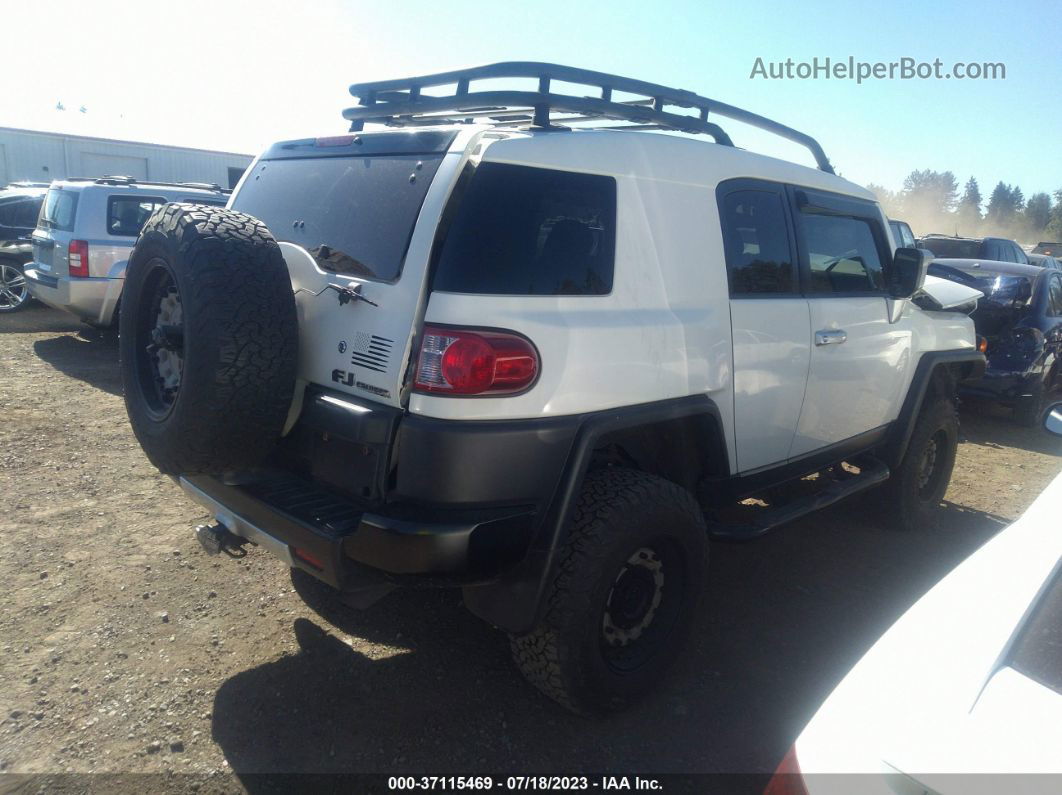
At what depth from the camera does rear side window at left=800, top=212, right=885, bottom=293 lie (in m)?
3.79

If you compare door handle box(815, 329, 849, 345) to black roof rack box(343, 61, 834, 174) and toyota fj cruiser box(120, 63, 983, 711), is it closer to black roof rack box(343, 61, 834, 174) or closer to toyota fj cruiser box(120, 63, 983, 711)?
toyota fj cruiser box(120, 63, 983, 711)

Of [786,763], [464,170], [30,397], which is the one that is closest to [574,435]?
[464,170]

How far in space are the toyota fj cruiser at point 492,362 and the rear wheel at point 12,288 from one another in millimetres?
9791

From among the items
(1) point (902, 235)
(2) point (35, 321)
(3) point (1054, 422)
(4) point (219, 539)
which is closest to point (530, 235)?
(4) point (219, 539)

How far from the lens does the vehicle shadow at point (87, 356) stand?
7.57 metres

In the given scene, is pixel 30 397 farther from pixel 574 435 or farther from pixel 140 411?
pixel 574 435

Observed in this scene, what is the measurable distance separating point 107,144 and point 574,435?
988 inches

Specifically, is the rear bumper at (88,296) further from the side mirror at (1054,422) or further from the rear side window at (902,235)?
the rear side window at (902,235)

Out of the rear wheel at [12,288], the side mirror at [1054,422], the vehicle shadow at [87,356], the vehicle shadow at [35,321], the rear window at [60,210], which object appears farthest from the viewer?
the rear wheel at [12,288]

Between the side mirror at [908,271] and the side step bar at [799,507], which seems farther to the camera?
the side mirror at [908,271]

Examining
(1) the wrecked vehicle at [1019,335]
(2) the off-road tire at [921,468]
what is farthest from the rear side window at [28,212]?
(1) the wrecked vehicle at [1019,335]

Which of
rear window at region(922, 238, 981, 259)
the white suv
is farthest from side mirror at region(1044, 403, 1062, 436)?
rear window at region(922, 238, 981, 259)

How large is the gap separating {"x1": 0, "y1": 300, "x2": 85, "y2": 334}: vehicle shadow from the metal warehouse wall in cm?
1213

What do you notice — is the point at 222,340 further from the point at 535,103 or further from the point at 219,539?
the point at 535,103
